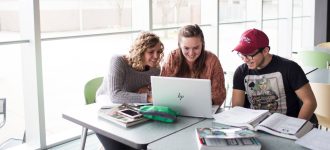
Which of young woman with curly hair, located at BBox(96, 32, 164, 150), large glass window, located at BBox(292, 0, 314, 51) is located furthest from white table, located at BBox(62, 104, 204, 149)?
large glass window, located at BBox(292, 0, 314, 51)

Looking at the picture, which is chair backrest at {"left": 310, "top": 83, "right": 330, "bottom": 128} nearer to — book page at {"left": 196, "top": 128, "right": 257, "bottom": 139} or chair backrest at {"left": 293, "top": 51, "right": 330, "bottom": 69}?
book page at {"left": 196, "top": 128, "right": 257, "bottom": 139}

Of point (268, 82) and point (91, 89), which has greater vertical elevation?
point (268, 82)

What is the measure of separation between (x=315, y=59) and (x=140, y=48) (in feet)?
8.21

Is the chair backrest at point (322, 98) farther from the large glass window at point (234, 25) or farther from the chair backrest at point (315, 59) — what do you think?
the large glass window at point (234, 25)

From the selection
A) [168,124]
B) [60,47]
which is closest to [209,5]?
[60,47]

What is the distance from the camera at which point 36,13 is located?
291 cm

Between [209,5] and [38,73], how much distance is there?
3121 millimetres

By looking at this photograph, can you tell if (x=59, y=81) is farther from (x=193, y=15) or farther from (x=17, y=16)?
(x=193, y=15)

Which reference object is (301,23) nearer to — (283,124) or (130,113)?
(283,124)

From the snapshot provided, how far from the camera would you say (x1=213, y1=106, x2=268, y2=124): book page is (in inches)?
68.1

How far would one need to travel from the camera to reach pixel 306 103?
196cm

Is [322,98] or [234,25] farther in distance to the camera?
[234,25]

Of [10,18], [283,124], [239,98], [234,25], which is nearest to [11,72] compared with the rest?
[10,18]

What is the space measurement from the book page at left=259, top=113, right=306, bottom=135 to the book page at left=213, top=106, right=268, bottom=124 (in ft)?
0.23
